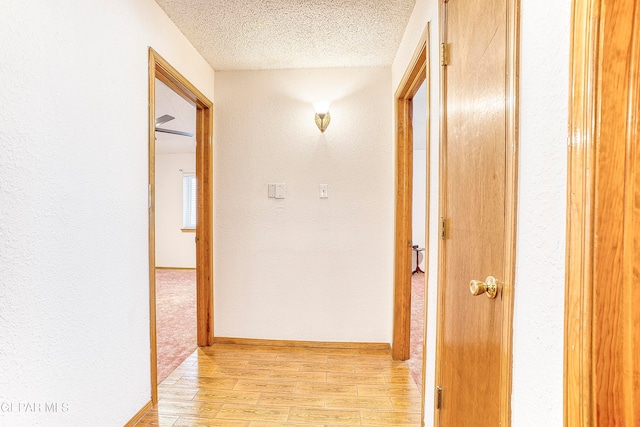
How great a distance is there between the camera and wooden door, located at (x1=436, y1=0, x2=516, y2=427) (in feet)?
2.79

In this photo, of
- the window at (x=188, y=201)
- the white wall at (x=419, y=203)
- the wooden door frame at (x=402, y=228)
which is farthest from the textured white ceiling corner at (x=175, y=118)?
the white wall at (x=419, y=203)

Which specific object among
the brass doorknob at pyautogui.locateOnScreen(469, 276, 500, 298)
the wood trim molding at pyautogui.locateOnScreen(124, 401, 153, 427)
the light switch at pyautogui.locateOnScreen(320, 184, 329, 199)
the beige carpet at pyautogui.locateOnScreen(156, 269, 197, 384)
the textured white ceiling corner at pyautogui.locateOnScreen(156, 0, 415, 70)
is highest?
the textured white ceiling corner at pyautogui.locateOnScreen(156, 0, 415, 70)

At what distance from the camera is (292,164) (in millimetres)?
2680

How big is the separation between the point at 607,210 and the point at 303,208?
2255mm

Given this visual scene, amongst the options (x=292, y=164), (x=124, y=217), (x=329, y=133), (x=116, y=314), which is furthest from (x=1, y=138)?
(x=329, y=133)

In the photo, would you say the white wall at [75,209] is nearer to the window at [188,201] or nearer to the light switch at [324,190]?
the light switch at [324,190]

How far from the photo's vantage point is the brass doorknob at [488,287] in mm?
890

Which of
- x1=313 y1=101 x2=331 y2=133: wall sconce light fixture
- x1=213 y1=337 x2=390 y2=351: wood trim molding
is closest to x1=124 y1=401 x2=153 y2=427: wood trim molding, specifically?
x1=213 y1=337 x2=390 y2=351: wood trim molding

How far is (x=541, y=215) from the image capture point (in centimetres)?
70

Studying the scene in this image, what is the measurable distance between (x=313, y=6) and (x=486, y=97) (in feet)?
4.46

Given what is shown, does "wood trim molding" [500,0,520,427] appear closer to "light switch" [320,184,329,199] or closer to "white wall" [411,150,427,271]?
"light switch" [320,184,329,199]

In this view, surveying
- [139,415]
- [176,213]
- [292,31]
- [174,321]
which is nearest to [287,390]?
[139,415]

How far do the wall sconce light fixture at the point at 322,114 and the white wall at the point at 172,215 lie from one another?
409cm

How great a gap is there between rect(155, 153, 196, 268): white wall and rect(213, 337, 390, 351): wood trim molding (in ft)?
11.9
